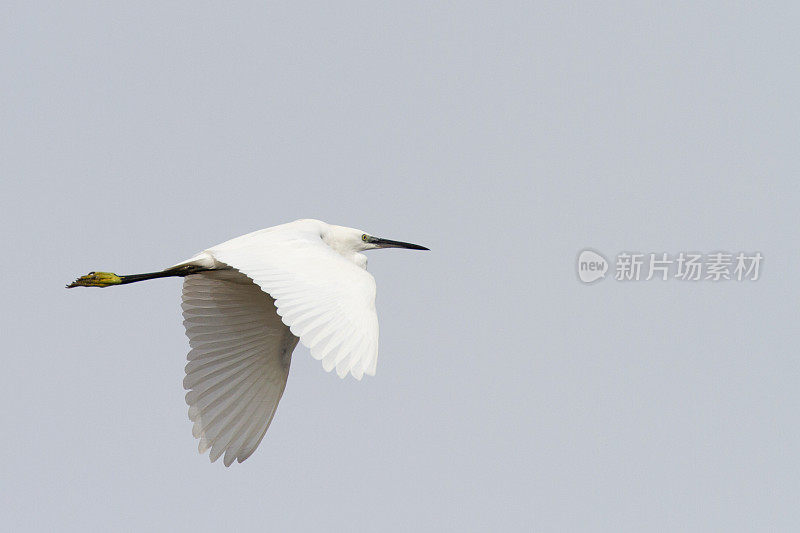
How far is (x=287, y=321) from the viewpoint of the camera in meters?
5.98

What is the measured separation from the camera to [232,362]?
27.5ft

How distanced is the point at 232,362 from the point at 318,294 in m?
2.37

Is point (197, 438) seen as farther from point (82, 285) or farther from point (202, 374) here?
point (82, 285)

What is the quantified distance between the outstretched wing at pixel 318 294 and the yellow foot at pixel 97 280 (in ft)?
3.67

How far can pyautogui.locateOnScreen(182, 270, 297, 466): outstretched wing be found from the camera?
827 cm

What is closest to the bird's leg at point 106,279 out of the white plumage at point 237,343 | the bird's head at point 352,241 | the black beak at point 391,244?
the white plumage at point 237,343

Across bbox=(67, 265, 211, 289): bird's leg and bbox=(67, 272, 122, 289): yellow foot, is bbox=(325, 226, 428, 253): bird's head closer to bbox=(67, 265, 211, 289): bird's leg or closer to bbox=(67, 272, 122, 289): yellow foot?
bbox=(67, 265, 211, 289): bird's leg

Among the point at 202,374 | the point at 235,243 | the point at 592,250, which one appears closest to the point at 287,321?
the point at 235,243

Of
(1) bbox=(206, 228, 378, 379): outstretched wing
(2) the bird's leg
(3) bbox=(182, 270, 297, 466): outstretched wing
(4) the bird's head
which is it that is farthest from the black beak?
(2) the bird's leg

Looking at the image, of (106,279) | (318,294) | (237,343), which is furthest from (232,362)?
(318,294)

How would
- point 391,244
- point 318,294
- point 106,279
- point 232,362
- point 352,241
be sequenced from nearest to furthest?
point 318,294
point 106,279
point 232,362
point 352,241
point 391,244

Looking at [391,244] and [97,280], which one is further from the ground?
[391,244]

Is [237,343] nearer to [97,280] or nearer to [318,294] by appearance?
[97,280]

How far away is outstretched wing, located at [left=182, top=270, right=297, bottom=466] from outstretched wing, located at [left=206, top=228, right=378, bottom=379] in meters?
1.05
